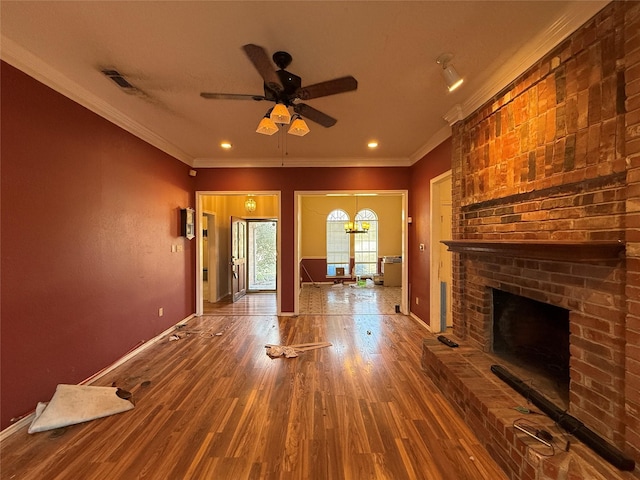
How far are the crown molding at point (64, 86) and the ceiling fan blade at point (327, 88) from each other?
1984mm

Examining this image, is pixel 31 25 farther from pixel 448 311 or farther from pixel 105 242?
pixel 448 311

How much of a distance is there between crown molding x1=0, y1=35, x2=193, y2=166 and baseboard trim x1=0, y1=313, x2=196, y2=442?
8.42 feet

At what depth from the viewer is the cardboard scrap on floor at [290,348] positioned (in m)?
3.16

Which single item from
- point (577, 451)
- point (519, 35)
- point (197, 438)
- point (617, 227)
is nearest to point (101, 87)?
point (197, 438)

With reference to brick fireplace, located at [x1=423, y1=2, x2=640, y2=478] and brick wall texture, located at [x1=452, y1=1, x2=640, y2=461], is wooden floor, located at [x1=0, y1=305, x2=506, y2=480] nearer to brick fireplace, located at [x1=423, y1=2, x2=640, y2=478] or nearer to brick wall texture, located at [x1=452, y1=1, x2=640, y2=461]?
brick fireplace, located at [x1=423, y1=2, x2=640, y2=478]

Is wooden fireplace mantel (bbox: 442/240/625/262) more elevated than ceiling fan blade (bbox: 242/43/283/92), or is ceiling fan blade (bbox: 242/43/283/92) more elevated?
ceiling fan blade (bbox: 242/43/283/92)

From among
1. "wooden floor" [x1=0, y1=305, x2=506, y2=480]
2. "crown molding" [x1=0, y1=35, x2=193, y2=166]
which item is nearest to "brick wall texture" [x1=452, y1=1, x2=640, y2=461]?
"wooden floor" [x1=0, y1=305, x2=506, y2=480]

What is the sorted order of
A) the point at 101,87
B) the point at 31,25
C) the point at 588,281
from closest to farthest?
the point at 588,281 < the point at 31,25 < the point at 101,87

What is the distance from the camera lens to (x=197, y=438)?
1854 millimetres

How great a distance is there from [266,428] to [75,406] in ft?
4.95

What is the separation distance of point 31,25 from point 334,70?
2023mm

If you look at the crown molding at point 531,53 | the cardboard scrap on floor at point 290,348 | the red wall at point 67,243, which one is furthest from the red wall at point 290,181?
the crown molding at point 531,53

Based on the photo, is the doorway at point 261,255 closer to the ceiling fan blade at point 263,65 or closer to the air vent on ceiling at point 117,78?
the air vent on ceiling at point 117,78

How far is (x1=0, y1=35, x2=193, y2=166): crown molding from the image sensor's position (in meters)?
1.88
